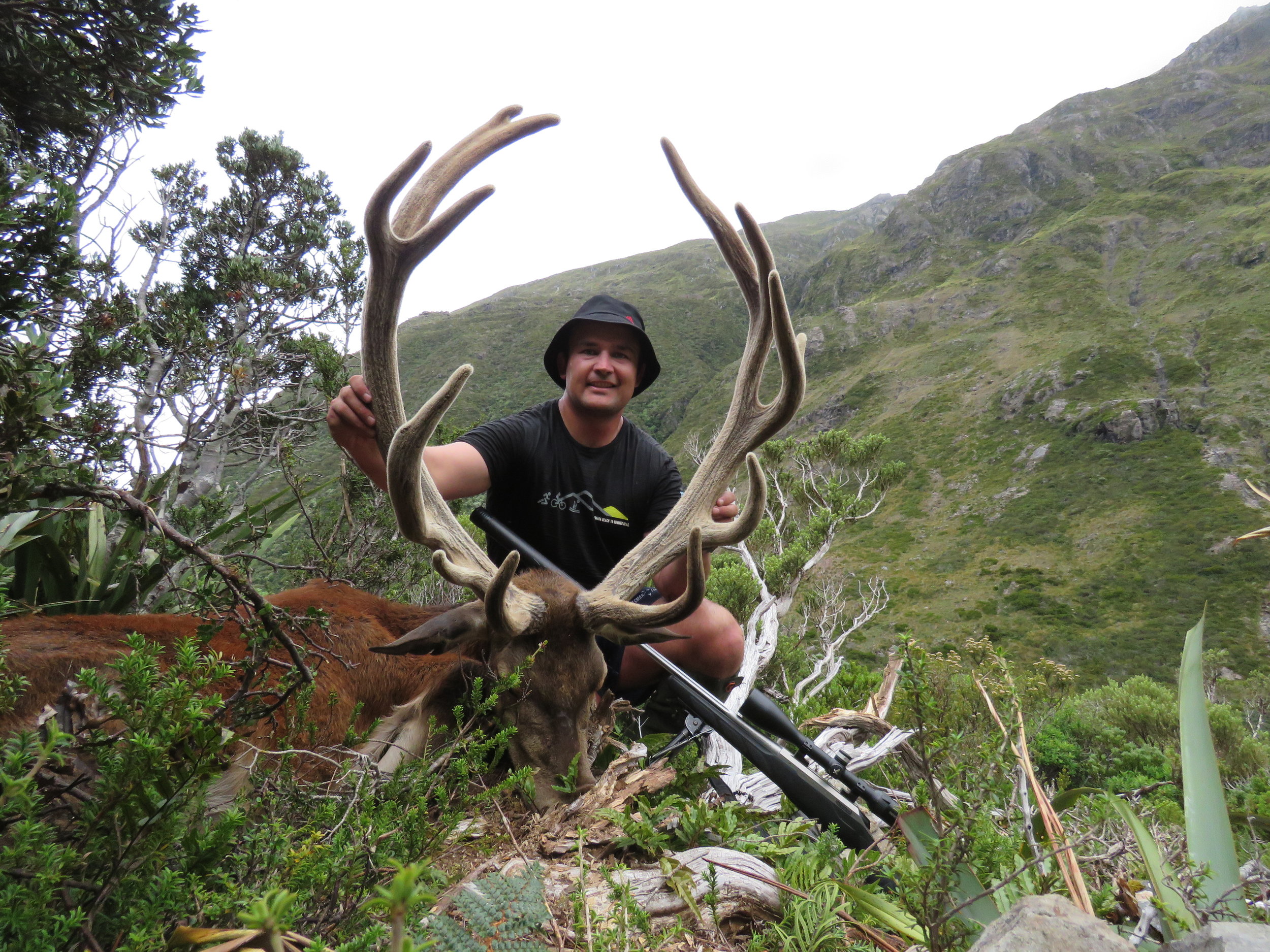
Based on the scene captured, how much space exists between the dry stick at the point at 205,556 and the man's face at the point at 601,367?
2.87 meters

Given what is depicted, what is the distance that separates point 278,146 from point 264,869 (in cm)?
1188

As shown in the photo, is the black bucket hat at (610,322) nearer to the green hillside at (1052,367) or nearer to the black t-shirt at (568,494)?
the black t-shirt at (568,494)

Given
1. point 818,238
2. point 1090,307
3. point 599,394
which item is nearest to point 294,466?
point 599,394

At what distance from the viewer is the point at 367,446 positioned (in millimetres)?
2998

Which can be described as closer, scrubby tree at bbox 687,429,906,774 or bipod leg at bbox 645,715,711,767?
bipod leg at bbox 645,715,711,767

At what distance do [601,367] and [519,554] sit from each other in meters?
2.18

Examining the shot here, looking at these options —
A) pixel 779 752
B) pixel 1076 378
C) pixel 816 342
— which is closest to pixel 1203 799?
pixel 779 752

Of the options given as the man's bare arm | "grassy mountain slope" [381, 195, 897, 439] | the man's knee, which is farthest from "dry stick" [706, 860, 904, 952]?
"grassy mountain slope" [381, 195, 897, 439]

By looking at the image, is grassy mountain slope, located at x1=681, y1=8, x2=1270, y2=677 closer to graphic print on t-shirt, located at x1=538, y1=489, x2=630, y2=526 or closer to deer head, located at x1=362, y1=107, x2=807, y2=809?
graphic print on t-shirt, located at x1=538, y1=489, x2=630, y2=526

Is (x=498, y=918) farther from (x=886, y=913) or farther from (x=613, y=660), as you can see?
(x=613, y=660)

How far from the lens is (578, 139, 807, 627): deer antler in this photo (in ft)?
9.30

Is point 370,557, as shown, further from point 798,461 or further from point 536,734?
point 798,461

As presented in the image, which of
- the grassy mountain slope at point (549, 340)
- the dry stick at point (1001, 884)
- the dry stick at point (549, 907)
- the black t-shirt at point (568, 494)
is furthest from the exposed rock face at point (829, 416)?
the dry stick at point (1001, 884)

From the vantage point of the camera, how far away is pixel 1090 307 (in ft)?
249
